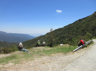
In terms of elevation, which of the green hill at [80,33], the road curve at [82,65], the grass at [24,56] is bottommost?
the road curve at [82,65]

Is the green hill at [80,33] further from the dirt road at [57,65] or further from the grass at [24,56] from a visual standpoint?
the dirt road at [57,65]

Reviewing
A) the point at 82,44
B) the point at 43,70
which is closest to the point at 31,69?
the point at 43,70

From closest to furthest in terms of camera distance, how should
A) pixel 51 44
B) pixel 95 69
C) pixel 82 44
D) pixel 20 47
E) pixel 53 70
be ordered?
pixel 95 69 < pixel 53 70 < pixel 82 44 < pixel 20 47 < pixel 51 44

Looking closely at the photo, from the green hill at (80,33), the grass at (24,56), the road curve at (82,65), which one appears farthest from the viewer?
the green hill at (80,33)

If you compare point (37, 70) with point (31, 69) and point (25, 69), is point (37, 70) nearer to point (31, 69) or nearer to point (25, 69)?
point (31, 69)

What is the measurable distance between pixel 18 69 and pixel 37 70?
4.15 ft

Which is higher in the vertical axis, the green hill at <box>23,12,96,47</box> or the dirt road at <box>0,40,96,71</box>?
the green hill at <box>23,12,96,47</box>

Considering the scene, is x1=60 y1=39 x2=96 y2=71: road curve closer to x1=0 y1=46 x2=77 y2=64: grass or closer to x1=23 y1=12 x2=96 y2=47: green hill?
x1=0 y1=46 x2=77 y2=64: grass

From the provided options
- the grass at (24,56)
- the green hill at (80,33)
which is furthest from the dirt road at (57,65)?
the green hill at (80,33)

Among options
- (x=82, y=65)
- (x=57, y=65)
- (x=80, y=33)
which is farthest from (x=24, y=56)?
(x=80, y=33)

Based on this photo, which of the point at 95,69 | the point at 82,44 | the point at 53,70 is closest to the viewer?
the point at 95,69

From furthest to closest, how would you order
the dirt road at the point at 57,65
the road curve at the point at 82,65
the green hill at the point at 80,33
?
the green hill at the point at 80,33, the dirt road at the point at 57,65, the road curve at the point at 82,65

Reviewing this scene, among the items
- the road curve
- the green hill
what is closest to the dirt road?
the road curve

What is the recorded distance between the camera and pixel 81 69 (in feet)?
14.2
